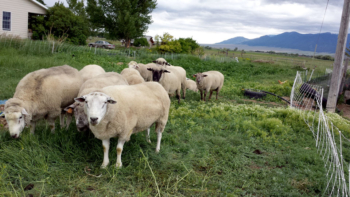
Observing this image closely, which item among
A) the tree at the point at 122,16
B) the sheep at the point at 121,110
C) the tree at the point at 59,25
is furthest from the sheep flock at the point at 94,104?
the tree at the point at 122,16

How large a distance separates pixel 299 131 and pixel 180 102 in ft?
15.7

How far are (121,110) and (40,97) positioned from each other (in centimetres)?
217

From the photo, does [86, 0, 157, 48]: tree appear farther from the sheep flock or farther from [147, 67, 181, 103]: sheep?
the sheep flock

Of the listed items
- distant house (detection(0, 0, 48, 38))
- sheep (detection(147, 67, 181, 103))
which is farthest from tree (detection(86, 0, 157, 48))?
sheep (detection(147, 67, 181, 103))

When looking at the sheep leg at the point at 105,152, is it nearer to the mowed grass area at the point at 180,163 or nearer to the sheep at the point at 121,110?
the sheep at the point at 121,110

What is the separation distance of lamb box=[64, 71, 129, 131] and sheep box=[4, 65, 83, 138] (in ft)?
2.03

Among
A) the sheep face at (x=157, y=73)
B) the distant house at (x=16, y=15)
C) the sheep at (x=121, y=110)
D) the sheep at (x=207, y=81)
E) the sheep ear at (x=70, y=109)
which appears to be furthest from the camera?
the distant house at (x=16, y=15)

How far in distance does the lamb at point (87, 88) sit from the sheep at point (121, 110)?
43 cm

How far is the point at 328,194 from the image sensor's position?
13.6 feet

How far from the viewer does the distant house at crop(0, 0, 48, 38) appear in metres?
19.5

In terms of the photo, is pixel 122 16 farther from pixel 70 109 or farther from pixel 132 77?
pixel 70 109

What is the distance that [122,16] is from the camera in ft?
104

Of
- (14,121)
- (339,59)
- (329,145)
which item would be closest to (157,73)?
(14,121)

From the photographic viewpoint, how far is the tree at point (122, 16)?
31891mm
